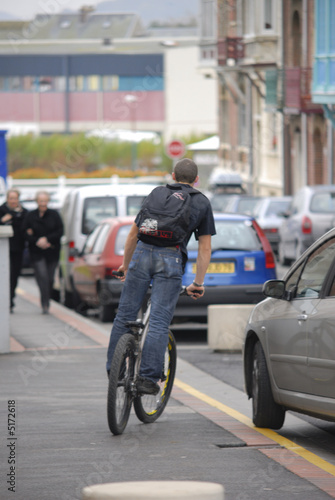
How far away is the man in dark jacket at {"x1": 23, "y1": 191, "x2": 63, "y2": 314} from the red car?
0.47 meters

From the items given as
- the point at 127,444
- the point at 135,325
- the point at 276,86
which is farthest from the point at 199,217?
the point at 276,86

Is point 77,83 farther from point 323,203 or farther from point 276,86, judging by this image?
point 323,203

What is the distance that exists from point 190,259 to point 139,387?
6478mm

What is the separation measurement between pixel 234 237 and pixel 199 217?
679 cm

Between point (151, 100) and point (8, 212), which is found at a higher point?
point (8, 212)

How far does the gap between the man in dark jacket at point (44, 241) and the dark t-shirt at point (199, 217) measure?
909cm

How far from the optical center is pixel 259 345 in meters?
8.09

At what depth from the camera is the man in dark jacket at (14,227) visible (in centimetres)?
1738

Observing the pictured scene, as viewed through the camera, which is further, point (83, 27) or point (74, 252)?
point (83, 27)

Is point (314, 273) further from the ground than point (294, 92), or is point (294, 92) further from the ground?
point (314, 273)

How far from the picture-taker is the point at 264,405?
786 cm

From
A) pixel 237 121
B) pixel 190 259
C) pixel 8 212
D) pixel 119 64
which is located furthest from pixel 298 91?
pixel 119 64

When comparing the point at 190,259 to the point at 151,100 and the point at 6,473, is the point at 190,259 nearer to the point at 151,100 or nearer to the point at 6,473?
the point at 6,473

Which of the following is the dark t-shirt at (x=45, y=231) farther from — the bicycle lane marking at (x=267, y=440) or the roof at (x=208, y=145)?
the roof at (x=208, y=145)
